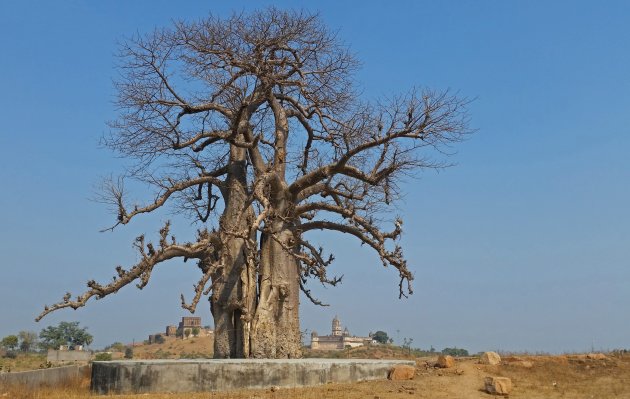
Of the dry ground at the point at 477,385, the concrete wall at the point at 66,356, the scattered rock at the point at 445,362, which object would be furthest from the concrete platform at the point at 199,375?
the concrete wall at the point at 66,356

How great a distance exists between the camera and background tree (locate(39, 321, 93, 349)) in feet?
164

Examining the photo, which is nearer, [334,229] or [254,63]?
[254,63]

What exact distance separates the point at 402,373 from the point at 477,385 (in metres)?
1.34

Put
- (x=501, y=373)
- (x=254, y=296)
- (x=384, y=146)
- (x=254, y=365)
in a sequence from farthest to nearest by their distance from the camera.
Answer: (x=254, y=296) → (x=384, y=146) → (x=501, y=373) → (x=254, y=365)

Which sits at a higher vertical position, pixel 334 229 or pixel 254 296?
pixel 334 229

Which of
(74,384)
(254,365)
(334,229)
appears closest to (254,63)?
(334,229)

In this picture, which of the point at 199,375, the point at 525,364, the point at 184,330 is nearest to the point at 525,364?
the point at 525,364

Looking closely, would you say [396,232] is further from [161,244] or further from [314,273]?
[161,244]

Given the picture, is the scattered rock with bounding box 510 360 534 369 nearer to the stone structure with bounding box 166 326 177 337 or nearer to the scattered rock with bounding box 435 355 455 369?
the scattered rock with bounding box 435 355 455 369

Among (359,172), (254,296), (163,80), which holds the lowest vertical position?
(254,296)

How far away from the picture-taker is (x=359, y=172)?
14859 millimetres

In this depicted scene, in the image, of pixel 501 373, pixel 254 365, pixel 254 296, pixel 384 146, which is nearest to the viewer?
pixel 254 365

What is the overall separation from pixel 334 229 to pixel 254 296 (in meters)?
2.37

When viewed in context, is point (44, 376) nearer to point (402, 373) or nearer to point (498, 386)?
point (402, 373)
